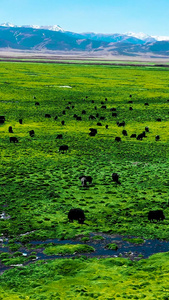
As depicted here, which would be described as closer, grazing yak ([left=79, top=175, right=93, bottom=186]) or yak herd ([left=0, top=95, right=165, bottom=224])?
yak herd ([left=0, top=95, right=165, bottom=224])

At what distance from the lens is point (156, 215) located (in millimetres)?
17453

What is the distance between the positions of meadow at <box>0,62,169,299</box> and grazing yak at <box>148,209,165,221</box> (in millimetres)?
307

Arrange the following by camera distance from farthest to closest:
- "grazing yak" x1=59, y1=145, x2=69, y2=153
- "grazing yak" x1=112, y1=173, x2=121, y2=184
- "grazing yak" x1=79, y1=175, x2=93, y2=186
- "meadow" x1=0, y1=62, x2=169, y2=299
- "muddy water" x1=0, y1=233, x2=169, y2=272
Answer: "grazing yak" x1=59, y1=145, x2=69, y2=153, "grazing yak" x1=112, y1=173, x2=121, y2=184, "grazing yak" x1=79, y1=175, x2=93, y2=186, "muddy water" x1=0, y1=233, x2=169, y2=272, "meadow" x1=0, y1=62, x2=169, y2=299

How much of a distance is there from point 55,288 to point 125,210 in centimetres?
749

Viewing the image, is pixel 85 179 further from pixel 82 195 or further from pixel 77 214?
pixel 77 214

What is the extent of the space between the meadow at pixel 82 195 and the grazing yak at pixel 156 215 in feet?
1.01

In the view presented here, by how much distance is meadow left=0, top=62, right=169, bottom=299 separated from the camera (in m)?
12.5

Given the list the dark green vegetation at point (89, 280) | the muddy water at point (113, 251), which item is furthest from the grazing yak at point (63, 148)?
the dark green vegetation at point (89, 280)

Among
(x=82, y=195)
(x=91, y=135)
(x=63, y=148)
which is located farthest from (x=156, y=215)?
(x=91, y=135)

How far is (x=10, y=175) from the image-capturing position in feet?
78.5

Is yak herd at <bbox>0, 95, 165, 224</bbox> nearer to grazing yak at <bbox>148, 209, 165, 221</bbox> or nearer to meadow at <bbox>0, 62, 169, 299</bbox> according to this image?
grazing yak at <bbox>148, 209, 165, 221</bbox>

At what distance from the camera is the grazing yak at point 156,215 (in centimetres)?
1741

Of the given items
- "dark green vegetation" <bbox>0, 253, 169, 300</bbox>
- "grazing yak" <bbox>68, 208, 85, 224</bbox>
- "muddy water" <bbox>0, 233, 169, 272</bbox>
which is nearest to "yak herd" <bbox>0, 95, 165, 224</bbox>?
"grazing yak" <bbox>68, 208, 85, 224</bbox>

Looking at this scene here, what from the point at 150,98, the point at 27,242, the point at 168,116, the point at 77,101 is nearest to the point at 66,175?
the point at 27,242
